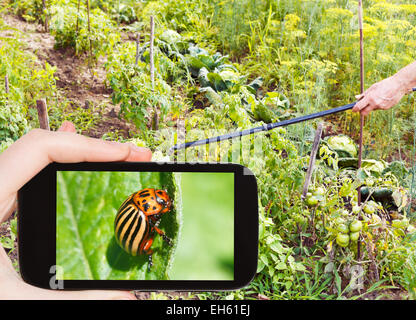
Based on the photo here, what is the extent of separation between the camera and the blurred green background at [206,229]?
0.87 meters

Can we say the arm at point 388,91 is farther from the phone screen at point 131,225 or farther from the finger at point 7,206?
the finger at point 7,206

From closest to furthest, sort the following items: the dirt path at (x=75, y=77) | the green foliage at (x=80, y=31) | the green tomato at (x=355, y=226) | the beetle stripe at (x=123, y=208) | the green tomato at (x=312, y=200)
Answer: the beetle stripe at (x=123, y=208), the green tomato at (x=355, y=226), the green tomato at (x=312, y=200), the dirt path at (x=75, y=77), the green foliage at (x=80, y=31)

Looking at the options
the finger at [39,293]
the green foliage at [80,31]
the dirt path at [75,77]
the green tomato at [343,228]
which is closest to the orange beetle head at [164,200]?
the finger at [39,293]

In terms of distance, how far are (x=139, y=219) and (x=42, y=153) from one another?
21 centimetres

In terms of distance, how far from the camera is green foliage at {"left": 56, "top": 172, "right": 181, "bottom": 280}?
2.80 feet

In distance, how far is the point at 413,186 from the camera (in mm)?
1872

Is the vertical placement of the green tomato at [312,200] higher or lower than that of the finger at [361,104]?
lower

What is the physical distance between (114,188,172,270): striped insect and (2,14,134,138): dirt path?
1200mm

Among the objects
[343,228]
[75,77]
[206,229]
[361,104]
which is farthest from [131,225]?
[75,77]

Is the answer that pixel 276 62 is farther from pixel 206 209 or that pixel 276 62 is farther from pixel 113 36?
pixel 206 209

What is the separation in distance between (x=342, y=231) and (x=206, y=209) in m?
0.53

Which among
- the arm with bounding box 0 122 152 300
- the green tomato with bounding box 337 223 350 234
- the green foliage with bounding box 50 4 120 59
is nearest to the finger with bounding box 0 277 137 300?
the arm with bounding box 0 122 152 300

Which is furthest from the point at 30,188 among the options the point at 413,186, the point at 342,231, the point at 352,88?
the point at 352,88

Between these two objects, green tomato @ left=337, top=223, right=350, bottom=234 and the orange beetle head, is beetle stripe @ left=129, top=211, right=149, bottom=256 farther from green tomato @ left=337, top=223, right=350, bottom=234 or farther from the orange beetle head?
green tomato @ left=337, top=223, right=350, bottom=234
